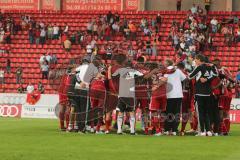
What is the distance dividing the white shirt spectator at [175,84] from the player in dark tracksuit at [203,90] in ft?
1.26

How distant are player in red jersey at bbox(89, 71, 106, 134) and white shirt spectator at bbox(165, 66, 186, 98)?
1.68 metres

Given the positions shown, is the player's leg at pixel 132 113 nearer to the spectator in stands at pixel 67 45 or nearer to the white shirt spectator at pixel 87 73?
the white shirt spectator at pixel 87 73

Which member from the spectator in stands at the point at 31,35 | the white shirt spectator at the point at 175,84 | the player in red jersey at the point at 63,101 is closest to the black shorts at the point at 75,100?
the player in red jersey at the point at 63,101

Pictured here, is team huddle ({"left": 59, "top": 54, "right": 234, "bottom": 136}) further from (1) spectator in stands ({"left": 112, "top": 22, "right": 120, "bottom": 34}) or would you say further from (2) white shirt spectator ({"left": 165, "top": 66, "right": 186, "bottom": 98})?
(1) spectator in stands ({"left": 112, "top": 22, "right": 120, "bottom": 34})

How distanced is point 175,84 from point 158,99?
0.57 meters

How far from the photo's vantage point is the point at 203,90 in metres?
20.3

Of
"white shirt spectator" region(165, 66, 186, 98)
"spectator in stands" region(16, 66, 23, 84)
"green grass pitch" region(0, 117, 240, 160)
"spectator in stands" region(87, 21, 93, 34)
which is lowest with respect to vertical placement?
"spectator in stands" region(16, 66, 23, 84)

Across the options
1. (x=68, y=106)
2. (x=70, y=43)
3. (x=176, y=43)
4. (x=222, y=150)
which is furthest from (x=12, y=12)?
(x=222, y=150)

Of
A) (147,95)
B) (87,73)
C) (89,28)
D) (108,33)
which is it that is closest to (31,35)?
(89,28)

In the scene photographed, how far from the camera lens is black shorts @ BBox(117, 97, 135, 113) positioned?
798 inches

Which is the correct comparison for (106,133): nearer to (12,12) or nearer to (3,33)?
(3,33)

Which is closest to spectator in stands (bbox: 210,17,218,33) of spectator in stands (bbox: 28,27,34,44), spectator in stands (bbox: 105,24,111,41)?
spectator in stands (bbox: 105,24,111,41)

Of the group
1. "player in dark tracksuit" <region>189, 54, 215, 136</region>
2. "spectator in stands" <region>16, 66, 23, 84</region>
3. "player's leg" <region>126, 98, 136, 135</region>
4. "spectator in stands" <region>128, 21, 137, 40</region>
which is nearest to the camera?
"player in dark tracksuit" <region>189, 54, 215, 136</region>

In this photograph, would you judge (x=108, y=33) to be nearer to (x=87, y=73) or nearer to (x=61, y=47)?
(x=61, y=47)
